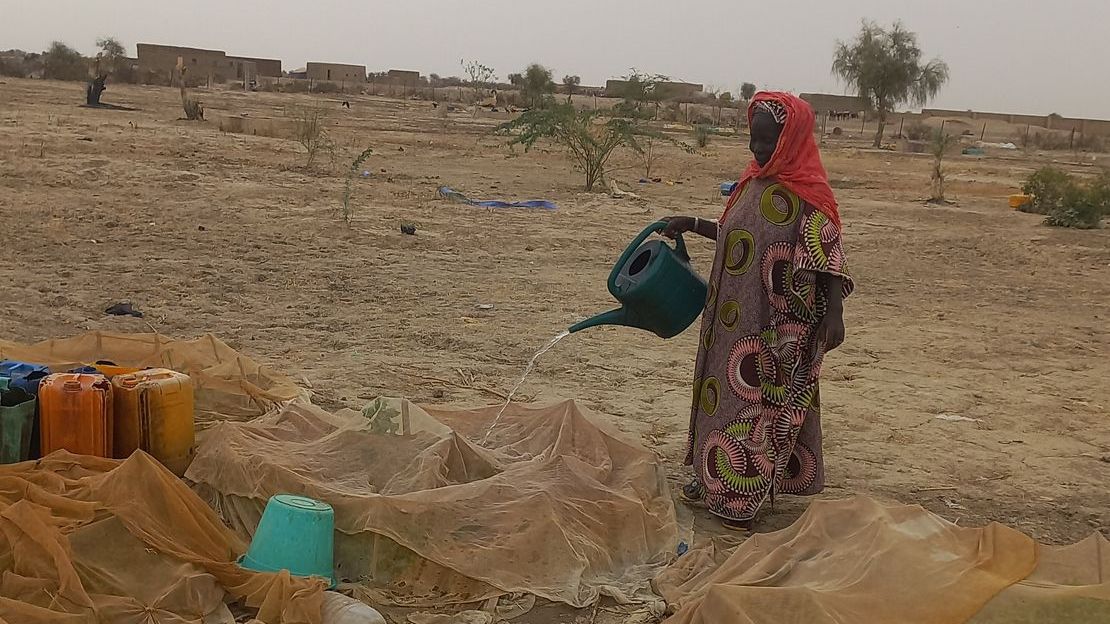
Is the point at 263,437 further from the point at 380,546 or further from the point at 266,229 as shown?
the point at 266,229

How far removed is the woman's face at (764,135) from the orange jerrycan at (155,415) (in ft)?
7.48

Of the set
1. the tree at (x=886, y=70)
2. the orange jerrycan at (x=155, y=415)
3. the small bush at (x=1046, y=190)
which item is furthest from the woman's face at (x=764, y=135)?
the tree at (x=886, y=70)

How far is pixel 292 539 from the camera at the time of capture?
3.12 m

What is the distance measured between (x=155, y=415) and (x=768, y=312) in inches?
Result: 90.1

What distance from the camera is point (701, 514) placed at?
420 centimetres

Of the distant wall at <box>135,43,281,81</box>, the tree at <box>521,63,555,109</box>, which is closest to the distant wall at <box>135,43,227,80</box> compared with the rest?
the distant wall at <box>135,43,281,81</box>

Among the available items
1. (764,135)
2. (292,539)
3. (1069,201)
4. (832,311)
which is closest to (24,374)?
(292,539)

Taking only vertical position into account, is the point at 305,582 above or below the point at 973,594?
below

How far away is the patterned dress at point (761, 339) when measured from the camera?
153 inches

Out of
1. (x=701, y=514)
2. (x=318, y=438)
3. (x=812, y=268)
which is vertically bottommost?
(x=701, y=514)

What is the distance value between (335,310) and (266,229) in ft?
10.2

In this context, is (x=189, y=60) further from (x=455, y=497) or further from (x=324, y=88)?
(x=455, y=497)

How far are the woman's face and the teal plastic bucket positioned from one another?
2035mm

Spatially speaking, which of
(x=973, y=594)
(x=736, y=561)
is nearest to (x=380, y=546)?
(x=736, y=561)
